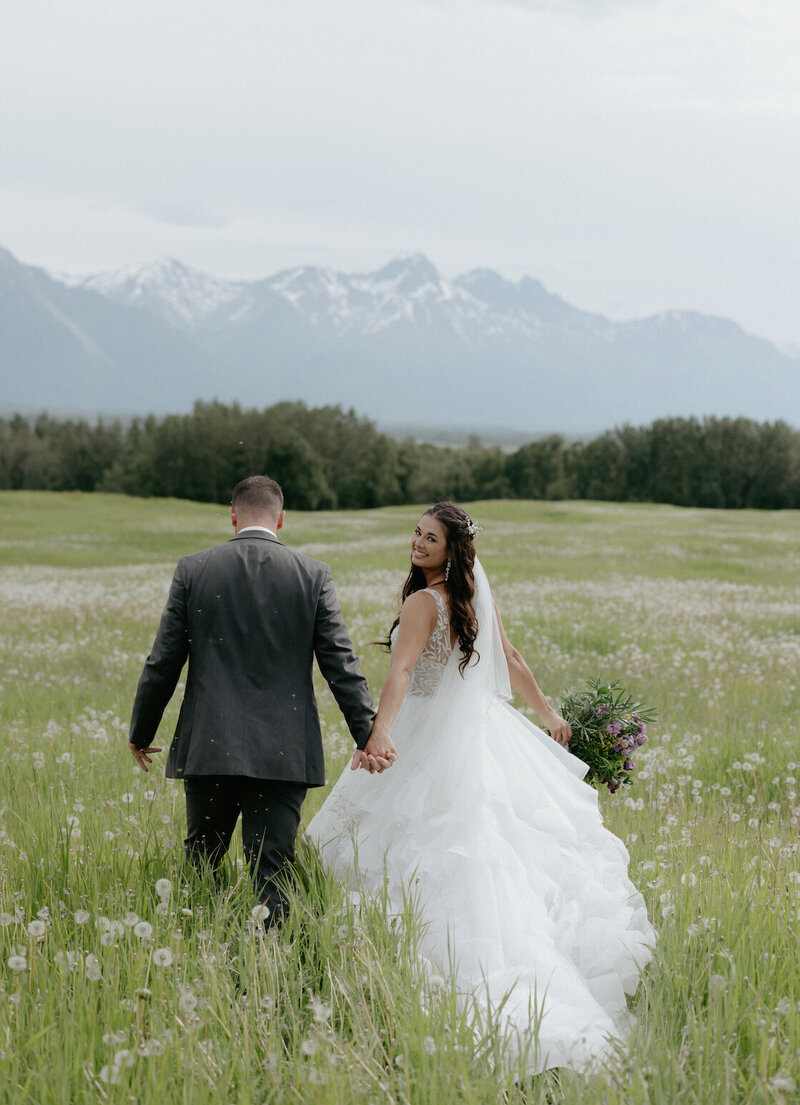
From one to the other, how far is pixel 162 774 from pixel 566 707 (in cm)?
363

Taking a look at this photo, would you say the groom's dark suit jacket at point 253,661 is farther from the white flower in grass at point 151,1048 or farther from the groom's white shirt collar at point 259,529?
the white flower in grass at point 151,1048

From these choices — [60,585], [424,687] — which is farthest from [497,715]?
[60,585]

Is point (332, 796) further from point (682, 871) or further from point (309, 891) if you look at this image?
point (682, 871)

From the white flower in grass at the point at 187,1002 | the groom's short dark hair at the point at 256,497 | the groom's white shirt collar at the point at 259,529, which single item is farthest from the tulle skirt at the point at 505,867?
the groom's short dark hair at the point at 256,497

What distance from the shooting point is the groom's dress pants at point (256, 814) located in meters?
5.09

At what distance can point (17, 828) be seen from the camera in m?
5.89

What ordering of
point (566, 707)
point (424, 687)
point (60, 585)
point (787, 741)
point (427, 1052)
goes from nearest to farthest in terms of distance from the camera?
point (427, 1052) < point (424, 687) < point (566, 707) < point (787, 741) < point (60, 585)

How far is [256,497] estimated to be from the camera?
5.23 meters

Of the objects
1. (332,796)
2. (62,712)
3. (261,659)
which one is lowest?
(62,712)

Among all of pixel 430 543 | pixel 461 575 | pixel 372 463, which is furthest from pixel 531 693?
pixel 372 463

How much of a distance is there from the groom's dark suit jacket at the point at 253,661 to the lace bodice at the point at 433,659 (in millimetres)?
583

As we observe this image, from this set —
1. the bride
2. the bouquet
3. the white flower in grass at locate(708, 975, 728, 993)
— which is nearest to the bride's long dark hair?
the bride

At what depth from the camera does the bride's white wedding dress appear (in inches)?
165

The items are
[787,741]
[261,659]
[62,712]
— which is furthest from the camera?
[62,712]
